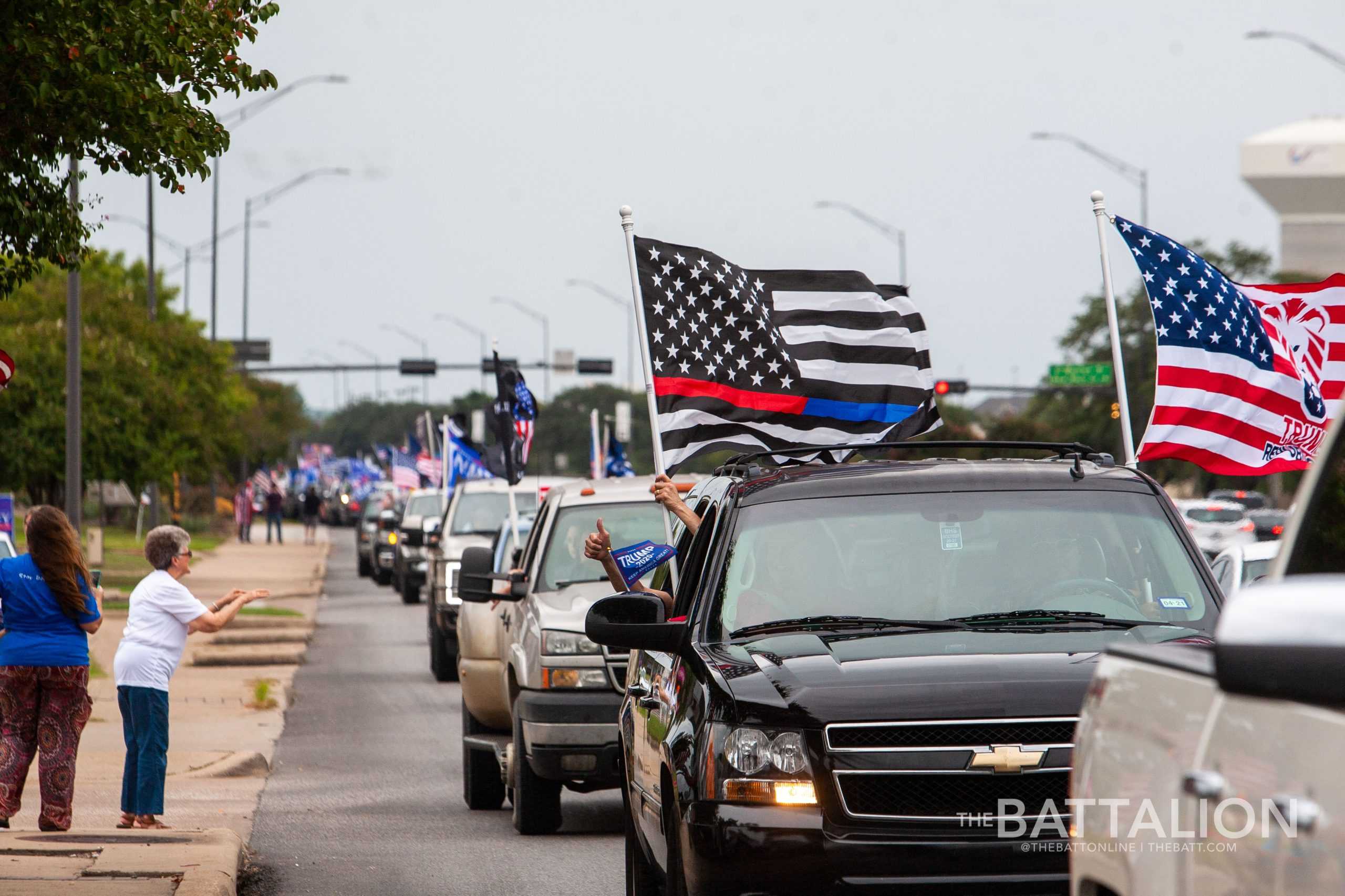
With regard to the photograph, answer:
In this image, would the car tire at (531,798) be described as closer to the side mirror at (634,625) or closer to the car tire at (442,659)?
the side mirror at (634,625)

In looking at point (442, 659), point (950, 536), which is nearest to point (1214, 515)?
point (442, 659)

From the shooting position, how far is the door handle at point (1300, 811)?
2934mm

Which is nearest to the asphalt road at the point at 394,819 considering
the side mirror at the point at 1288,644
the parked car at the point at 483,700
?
the parked car at the point at 483,700

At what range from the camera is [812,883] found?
5.45m

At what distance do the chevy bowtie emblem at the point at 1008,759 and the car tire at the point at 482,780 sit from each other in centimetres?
758

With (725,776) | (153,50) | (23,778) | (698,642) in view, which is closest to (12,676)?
(23,778)

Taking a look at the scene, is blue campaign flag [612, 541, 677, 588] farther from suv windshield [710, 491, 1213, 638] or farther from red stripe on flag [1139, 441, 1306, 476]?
red stripe on flag [1139, 441, 1306, 476]

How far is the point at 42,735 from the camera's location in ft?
34.8

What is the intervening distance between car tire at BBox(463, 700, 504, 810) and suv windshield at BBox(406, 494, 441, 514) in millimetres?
24300

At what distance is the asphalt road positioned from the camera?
1005cm

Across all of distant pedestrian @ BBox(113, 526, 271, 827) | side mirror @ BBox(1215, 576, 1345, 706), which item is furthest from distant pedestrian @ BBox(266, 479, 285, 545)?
side mirror @ BBox(1215, 576, 1345, 706)

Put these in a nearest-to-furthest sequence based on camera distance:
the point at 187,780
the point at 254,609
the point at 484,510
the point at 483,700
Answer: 1. the point at 483,700
2. the point at 187,780
3. the point at 484,510
4. the point at 254,609

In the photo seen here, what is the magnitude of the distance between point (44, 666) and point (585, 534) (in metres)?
3.82

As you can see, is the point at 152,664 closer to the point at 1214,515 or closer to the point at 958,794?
the point at 958,794
